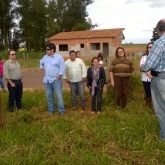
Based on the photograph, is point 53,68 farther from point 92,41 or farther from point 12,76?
point 92,41

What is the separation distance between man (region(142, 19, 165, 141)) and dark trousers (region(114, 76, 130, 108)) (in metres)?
2.14

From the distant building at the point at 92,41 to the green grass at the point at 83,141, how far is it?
28211mm

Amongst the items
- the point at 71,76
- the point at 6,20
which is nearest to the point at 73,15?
the point at 6,20

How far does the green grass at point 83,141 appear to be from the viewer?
364 centimetres

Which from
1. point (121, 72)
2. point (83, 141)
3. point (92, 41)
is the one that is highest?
point (92, 41)

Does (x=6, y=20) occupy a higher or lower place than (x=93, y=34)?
higher

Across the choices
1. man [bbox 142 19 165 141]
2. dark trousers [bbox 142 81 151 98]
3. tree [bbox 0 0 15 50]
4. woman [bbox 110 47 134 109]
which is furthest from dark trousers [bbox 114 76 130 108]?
tree [bbox 0 0 15 50]

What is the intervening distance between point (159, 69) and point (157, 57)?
0.66 ft

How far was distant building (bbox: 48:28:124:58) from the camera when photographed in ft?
109

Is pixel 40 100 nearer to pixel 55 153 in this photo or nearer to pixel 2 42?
pixel 55 153

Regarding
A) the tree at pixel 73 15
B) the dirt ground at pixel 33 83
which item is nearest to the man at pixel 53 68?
the dirt ground at pixel 33 83

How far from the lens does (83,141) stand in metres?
4.10

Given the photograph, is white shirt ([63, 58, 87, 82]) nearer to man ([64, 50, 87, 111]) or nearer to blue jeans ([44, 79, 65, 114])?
man ([64, 50, 87, 111])

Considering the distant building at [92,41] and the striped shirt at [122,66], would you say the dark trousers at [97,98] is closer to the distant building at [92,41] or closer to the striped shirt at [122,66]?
the striped shirt at [122,66]
